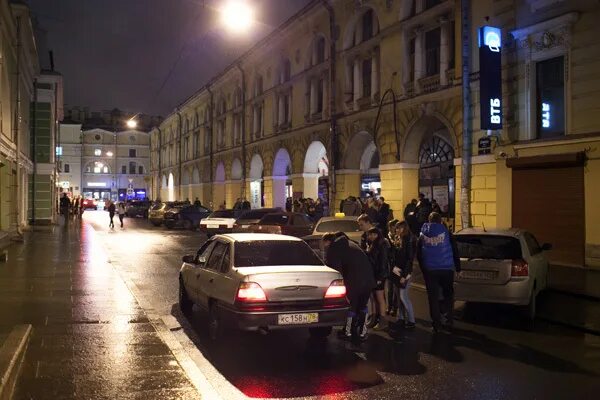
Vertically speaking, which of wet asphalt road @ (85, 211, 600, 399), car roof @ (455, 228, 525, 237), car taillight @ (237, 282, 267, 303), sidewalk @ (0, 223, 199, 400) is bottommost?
wet asphalt road @ (85, 211, 600, 399)

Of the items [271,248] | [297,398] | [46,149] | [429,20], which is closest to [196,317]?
[271,248]

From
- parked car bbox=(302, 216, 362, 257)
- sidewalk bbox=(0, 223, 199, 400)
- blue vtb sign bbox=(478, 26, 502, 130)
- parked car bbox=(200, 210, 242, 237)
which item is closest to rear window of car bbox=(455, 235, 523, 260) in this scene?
sidewalk bbox=(0, 223, 199, 400)

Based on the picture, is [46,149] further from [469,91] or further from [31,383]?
[31,383]

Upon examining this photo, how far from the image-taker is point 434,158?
78.0ft

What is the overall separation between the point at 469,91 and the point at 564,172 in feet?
13.3

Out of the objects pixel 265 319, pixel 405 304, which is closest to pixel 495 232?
pixel 405 304

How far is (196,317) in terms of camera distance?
31.8 feet

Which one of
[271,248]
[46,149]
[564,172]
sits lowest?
[271,248]

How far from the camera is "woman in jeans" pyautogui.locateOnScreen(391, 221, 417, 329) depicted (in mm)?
9047

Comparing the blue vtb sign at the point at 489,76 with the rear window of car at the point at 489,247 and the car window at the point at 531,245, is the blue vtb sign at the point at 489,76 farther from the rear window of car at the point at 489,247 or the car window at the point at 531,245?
the rear window of car at the point at 489,247

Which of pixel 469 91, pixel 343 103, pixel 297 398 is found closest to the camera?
pixel 297 398

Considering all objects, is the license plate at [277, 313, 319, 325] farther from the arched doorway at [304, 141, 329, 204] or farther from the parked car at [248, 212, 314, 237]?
the arched doorway at [304, 141, 329, 204]

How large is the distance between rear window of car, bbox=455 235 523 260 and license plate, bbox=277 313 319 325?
385cm

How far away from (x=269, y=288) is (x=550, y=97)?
493 inches
